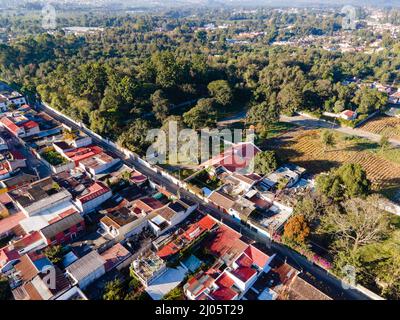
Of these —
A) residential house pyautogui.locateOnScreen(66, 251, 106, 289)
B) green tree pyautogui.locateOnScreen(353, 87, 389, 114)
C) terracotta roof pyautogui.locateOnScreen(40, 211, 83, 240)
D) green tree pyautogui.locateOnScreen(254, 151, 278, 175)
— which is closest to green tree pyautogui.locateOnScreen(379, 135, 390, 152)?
green tree pyautogui.locateOnScreen(353, 87, 389, 114)

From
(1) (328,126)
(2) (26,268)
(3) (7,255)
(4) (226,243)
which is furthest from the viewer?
(1) (328,126)

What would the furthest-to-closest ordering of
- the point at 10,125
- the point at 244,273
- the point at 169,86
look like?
the point at 169,86 → the point at 10,125 → the point at 244,273

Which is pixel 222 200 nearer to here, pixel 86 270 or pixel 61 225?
pixel 86 270

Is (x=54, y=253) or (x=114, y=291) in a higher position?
(x=54, y=253)

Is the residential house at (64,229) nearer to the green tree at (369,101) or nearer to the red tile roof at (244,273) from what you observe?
the red tile roof at (244,273)

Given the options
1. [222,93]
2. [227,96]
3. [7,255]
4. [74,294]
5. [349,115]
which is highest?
[222,93]

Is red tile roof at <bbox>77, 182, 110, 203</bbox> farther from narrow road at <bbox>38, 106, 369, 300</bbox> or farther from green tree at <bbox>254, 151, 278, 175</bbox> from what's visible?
green tree at <bbox>254, 151, 278, 175</bbox>

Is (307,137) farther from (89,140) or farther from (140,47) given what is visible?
(140,47)

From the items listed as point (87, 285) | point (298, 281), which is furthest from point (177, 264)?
point (298, 281)

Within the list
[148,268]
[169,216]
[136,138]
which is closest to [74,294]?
[148,268]
